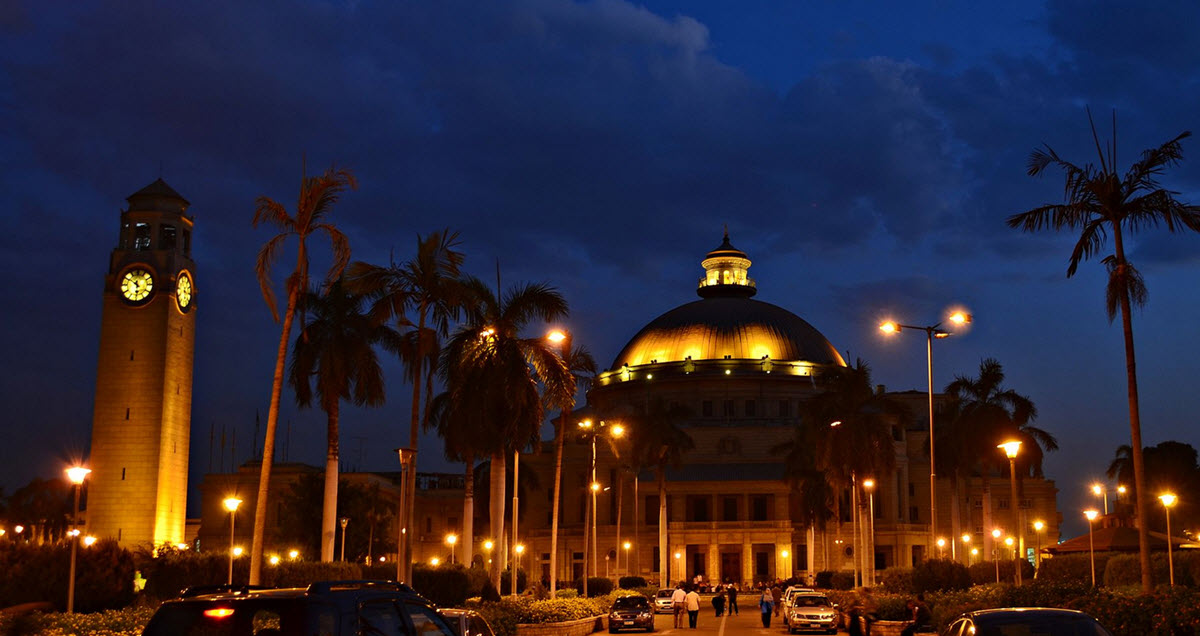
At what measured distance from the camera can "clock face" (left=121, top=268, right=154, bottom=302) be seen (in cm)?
8969

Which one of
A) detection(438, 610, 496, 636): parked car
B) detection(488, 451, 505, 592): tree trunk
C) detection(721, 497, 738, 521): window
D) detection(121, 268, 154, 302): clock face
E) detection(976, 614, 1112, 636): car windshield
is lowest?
detection(438, 610, 496, 636): parked car

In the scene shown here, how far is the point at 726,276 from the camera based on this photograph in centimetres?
16500

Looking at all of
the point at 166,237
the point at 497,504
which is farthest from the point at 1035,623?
the point at 166,237

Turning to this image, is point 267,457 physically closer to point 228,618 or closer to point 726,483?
point 228,618

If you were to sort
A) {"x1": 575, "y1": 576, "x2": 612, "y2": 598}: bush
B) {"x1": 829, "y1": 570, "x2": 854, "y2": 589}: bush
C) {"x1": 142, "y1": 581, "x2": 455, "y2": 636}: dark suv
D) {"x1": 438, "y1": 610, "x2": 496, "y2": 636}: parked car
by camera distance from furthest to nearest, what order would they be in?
{"x1": 829, "y1": 570, "x2": 854, "y2": 589}: bush, {"x1": 575, "y1": 576, "x2": 612, "y2": 598}: bush, {"x1": 438, "y1": 610, "x2": 496, "y2": 636}: parked car, {"x1": 142, "y1": 581, "x2": 455, "y2": 636}: dark suv

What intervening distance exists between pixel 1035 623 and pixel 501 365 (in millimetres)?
25830

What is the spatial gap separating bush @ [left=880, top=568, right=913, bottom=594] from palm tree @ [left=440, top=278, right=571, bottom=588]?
1582 centimetres

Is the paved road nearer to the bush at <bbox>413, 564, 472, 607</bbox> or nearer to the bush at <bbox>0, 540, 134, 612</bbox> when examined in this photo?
the bush at <bbox>413, 564, 472, 607</bbox>

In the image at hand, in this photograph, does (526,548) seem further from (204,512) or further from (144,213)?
(144,213)

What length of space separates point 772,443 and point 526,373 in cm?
9201

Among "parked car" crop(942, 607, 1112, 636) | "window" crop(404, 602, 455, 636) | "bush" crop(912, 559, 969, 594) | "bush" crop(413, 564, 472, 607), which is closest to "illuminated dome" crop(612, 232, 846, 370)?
"bush" crop(912, 559, 969, 594)

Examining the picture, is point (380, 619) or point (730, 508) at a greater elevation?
point (730, 508)

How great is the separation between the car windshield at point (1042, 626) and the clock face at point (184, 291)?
82077mm

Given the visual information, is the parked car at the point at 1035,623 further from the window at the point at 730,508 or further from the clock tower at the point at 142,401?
the window at the point at 730,508
